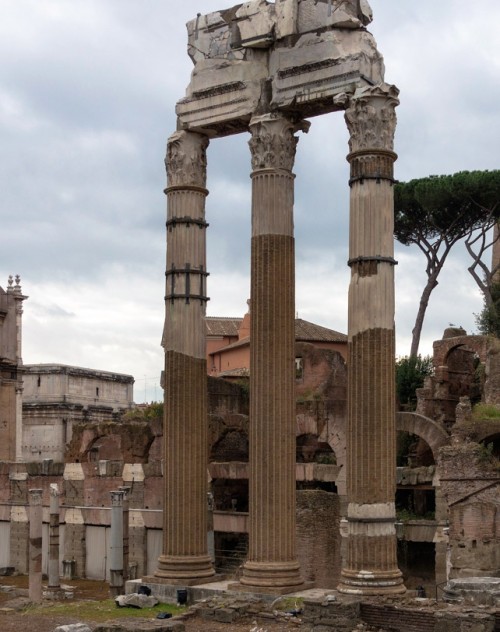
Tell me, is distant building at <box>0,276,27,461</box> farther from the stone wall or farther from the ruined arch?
the stone wall

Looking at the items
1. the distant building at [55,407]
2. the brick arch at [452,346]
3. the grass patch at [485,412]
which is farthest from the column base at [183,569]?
the distant building at [55,407]

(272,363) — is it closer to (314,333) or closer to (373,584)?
(373,584)

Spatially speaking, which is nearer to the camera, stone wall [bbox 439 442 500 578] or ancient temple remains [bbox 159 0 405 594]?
ancient temple remains [bbox 159 0 405 594]

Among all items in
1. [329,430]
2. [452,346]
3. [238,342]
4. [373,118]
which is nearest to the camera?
[373,118]

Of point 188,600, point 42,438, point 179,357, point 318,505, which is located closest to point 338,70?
point 179,357

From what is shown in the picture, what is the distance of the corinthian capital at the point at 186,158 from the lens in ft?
54.4

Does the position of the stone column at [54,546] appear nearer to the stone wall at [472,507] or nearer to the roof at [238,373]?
the stone wall at [472,507]

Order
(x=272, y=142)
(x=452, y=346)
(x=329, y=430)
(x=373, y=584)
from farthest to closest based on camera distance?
(x=452, y=346) → (x=329, y=430) → (x=272, y=142) → (x=373, y=584)

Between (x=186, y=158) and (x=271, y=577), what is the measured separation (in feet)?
21.5

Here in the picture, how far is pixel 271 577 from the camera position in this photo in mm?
14617

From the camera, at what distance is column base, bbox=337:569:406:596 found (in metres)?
13.5

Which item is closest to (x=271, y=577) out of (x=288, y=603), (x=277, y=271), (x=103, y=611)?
(x=288, y=603)

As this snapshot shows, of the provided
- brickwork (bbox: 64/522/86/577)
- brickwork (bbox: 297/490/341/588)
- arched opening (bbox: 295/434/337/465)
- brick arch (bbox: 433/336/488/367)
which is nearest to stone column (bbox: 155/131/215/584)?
brickwork (bbox: 297/490/341/588)

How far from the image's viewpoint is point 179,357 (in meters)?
16.4
